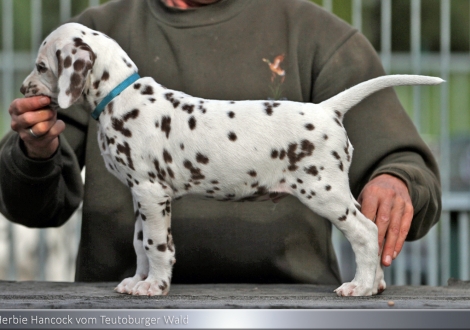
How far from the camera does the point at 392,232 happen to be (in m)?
3.20

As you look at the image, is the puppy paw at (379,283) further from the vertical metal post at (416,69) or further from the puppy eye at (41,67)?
the vertical metal post at (416,69)

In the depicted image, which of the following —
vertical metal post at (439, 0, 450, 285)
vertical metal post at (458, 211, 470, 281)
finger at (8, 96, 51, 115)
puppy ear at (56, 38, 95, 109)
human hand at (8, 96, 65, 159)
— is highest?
puppy ear at (56, 38, 95, 109)

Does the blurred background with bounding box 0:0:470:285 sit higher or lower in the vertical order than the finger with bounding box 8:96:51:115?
lower

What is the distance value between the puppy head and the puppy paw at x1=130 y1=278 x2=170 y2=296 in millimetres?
786

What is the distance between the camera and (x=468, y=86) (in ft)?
22.4

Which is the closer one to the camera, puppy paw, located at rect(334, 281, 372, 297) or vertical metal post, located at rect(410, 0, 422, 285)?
puppy paw, located at rect(334, 281, 372, 297)

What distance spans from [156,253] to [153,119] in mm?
547

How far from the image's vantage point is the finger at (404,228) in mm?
3193

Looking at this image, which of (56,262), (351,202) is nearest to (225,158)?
(351,202)

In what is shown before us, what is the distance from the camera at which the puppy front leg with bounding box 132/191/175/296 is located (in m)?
2.91

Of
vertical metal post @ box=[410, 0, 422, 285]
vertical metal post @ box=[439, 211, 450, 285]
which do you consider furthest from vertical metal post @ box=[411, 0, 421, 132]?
vertical metal post @ box=[439, 211, 450, 285]

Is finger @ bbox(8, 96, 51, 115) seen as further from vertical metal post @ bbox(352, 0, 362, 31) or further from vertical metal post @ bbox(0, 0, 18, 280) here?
vertical metal post @ bbox(352, 0, 362, 31)

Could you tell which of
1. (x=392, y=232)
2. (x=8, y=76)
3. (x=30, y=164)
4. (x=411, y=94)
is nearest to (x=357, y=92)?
(x=392, y=232)

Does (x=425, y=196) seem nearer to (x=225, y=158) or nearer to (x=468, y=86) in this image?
(x=225, y=158)
